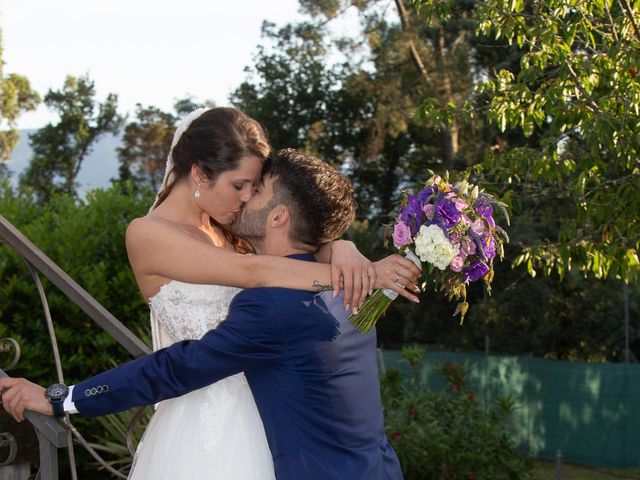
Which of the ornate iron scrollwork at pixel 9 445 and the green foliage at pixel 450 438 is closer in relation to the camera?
the ornate iron scrollwork at pixel 9 445

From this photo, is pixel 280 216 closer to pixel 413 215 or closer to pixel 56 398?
pixel 413 215

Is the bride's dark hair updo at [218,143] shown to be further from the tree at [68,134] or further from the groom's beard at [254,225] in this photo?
the tree at [68,134]

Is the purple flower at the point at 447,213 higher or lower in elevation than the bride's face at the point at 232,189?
lower

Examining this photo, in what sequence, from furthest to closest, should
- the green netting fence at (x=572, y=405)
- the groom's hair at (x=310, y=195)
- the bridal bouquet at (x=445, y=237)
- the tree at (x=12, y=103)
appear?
the tree at (x=12, y=103), the green netting fence at (x=572, y=405), the groom's hair at (x=310, y=195), the bridal bouquet at (x=445, y=237)

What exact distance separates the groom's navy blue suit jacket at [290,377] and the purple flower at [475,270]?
35 cm

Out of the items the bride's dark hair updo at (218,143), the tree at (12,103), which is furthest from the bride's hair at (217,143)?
the tree at (12,103)

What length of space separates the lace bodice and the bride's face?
0.82ft

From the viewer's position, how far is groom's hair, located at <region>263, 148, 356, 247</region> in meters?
2.78

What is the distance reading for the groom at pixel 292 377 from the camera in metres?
2.57

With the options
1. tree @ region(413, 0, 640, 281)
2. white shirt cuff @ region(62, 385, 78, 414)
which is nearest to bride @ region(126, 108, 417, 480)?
white shirt cuff @ region(62, 385, 78, 414)

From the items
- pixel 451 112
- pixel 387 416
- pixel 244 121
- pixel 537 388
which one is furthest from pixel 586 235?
pixel 537 388

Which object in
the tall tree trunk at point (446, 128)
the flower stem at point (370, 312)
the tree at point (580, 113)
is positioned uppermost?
the tall tree trunk at point (446, 128)

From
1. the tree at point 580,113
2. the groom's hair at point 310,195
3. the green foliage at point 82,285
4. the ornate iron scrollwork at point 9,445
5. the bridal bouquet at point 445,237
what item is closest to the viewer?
the bridal bouquet at point 445,237

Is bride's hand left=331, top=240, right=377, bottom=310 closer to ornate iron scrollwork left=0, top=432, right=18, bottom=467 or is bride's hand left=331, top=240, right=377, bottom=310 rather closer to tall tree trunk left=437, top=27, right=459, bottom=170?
ornate iron scrollwork left=0, top=432, right=18, bottom=467
